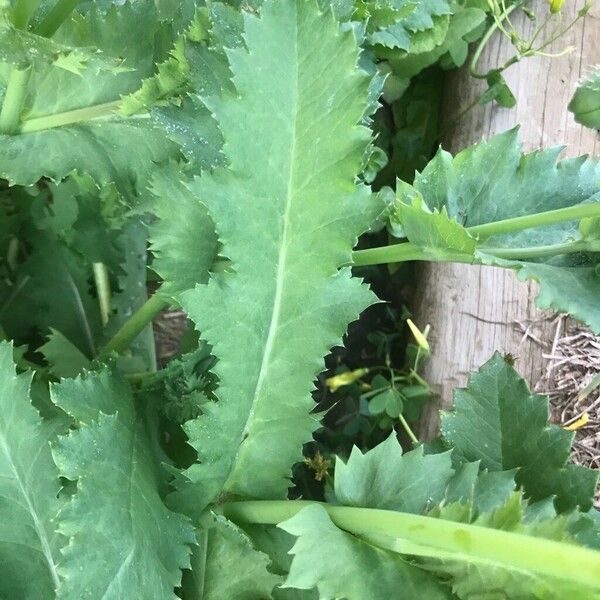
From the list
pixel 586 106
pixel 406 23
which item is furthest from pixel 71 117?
pixel 586 106

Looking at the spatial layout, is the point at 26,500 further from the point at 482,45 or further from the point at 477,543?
the point at 482,45

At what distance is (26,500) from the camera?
0.62m

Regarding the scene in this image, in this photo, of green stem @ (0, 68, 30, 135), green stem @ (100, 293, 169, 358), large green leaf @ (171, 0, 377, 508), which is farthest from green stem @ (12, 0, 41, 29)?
green stem @ (100, 293, 169, 358)

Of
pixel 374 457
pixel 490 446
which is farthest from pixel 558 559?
pixel 490 446

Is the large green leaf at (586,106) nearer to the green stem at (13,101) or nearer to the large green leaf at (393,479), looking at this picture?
the large green leaf at (393,479)

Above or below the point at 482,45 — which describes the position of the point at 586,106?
below

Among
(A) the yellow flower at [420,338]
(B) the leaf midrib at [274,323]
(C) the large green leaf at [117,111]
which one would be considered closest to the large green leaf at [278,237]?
(B) the leaf midrib at [274,323]

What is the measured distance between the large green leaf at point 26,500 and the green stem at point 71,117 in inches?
9.1

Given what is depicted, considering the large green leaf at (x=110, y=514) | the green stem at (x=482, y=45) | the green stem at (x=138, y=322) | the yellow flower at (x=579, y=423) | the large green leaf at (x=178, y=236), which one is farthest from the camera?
the green stem at (x=482, y=45)

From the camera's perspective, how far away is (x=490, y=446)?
0.67m

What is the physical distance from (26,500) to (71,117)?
0.36 metres

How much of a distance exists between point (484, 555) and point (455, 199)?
1.11ft

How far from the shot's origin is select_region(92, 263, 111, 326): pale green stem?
3.18 feet

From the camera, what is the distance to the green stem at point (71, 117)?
0.64 metres
